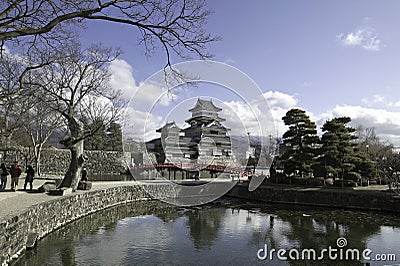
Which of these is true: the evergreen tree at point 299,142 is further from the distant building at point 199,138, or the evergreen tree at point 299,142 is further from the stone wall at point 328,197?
the distant building at point 199,138

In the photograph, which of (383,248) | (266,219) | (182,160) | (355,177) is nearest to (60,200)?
(266,219)

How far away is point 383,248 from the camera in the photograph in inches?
376

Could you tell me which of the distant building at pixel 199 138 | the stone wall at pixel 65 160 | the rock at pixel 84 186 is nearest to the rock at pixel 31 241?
the rock at pixel 84 186

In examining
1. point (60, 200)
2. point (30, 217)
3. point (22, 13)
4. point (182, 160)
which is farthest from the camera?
point (182, 160)

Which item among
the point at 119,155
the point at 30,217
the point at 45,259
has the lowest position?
the point at 45,259

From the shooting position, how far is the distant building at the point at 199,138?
32.1 metres

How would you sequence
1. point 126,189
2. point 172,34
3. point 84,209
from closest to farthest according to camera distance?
point 172,34, point 84,209, point 126,189

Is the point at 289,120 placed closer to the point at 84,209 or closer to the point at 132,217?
the point at 132,217

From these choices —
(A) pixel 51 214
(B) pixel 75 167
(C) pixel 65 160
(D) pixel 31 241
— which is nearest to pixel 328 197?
(B) pixel 75 167

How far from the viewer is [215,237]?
10.5 m

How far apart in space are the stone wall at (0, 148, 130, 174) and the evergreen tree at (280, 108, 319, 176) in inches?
670

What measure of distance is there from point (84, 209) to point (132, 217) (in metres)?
1.96

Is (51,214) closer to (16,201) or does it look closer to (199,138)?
(16,201)

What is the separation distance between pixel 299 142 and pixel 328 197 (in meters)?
4.29
